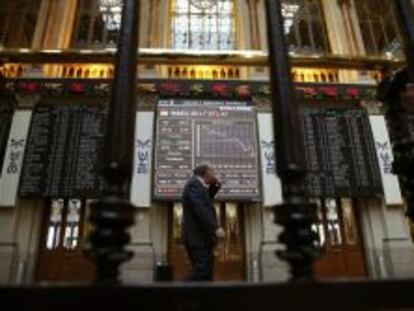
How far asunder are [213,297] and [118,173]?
65 centimetres

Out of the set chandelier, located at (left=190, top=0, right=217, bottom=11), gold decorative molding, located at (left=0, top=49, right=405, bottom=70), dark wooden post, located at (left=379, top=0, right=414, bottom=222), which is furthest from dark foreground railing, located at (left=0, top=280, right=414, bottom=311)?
chandelier, located at (left=190, top=0, right=217, bottom=11)

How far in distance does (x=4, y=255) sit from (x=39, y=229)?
0.76 meters

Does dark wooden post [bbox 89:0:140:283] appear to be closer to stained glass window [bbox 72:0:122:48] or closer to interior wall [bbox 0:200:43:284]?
interior wall [bbox 0:200:43:284]

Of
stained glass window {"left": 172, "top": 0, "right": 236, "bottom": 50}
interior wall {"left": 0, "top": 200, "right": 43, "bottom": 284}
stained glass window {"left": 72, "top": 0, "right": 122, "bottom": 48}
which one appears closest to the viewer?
interior wall {"left": 0, "top": 200, "right": 43, "bottom": 284}

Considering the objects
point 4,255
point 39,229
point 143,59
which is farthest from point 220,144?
point 143,59

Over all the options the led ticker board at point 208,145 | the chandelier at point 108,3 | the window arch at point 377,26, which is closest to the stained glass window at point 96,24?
the chandelier at point 108,3

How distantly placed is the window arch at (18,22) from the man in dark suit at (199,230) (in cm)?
706

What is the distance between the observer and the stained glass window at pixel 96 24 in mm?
10242

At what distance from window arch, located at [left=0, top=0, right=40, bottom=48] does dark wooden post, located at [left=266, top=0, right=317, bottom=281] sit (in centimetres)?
933

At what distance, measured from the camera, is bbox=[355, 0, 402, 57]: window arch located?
10617 mm

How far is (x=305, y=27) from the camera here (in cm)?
1090

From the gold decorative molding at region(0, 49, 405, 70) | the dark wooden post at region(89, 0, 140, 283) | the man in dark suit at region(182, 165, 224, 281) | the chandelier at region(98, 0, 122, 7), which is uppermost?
the chandelier at region(98, 0, 122, 7)

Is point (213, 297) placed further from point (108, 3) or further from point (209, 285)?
point (108, 3)

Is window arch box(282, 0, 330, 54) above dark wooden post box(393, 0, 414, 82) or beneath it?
above
